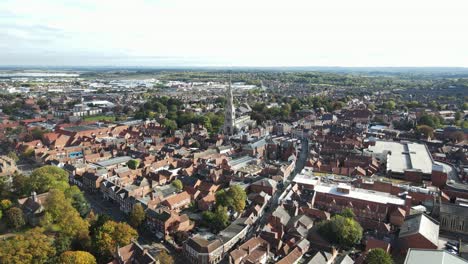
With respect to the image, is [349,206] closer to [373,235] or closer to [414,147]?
[373,235]

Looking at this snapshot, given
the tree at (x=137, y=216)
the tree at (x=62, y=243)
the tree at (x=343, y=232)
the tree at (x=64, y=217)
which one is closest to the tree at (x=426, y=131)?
the tree at (x=343, y=232)

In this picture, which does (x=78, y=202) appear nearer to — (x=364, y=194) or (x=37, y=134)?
(x=364, y=194)

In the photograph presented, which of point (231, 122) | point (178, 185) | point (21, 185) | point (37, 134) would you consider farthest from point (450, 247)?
point (37, 134)

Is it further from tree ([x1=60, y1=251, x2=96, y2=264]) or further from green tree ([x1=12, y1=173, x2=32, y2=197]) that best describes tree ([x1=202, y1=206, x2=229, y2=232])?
green tree ([x1=12, y1=173, x2=32, y2=197])

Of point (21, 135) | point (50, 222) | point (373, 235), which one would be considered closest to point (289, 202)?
point (373, 235)

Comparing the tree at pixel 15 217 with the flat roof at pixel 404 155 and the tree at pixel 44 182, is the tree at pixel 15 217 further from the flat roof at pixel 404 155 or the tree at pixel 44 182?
the flat roof at pixel 404 155

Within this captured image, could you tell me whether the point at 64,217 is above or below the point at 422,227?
above
